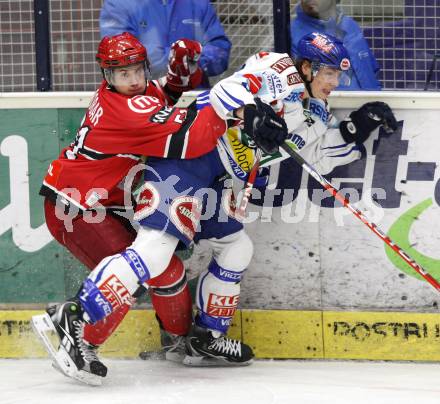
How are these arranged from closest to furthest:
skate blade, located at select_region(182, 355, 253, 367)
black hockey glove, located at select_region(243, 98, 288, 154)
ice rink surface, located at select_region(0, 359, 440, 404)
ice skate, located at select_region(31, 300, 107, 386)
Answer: ice rink surface, located at select_region(0, 359, 440, 404), black hockey glove, located at select_region(243, 98, 288, 154), ice skate, located at select_region(31, 300, 107, 386), skate blade, located at select_region(182, 355, 253, 367)

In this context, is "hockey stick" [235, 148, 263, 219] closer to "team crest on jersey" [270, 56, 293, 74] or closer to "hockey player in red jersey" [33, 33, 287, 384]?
"hockey player in red jersey" [33, 33, 287, 384]

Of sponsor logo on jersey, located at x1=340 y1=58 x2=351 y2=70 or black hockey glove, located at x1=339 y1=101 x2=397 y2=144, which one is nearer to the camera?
sponsor logo on jersey, located at x1=340 y1=58 x2=351 y2=70

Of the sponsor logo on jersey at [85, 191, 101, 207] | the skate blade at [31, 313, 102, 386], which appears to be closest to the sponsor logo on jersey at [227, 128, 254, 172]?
the sponsor logo on jersey at [85, 191, 101, 207]

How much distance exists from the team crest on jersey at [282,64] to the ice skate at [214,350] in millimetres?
1051

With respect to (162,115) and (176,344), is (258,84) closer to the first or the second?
(162,115)

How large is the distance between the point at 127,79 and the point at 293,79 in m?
0.62

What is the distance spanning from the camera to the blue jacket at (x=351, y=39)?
185 inches

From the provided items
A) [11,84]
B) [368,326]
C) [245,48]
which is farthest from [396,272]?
[11,84]

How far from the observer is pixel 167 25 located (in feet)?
15.4

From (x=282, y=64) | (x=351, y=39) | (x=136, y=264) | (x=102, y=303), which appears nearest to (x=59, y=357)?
(x=102, y=303)

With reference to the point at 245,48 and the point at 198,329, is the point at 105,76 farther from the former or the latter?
the point at 198,329

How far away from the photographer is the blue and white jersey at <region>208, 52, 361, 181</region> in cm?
421

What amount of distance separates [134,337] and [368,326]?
0.95 metres

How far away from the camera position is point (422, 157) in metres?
4.71
